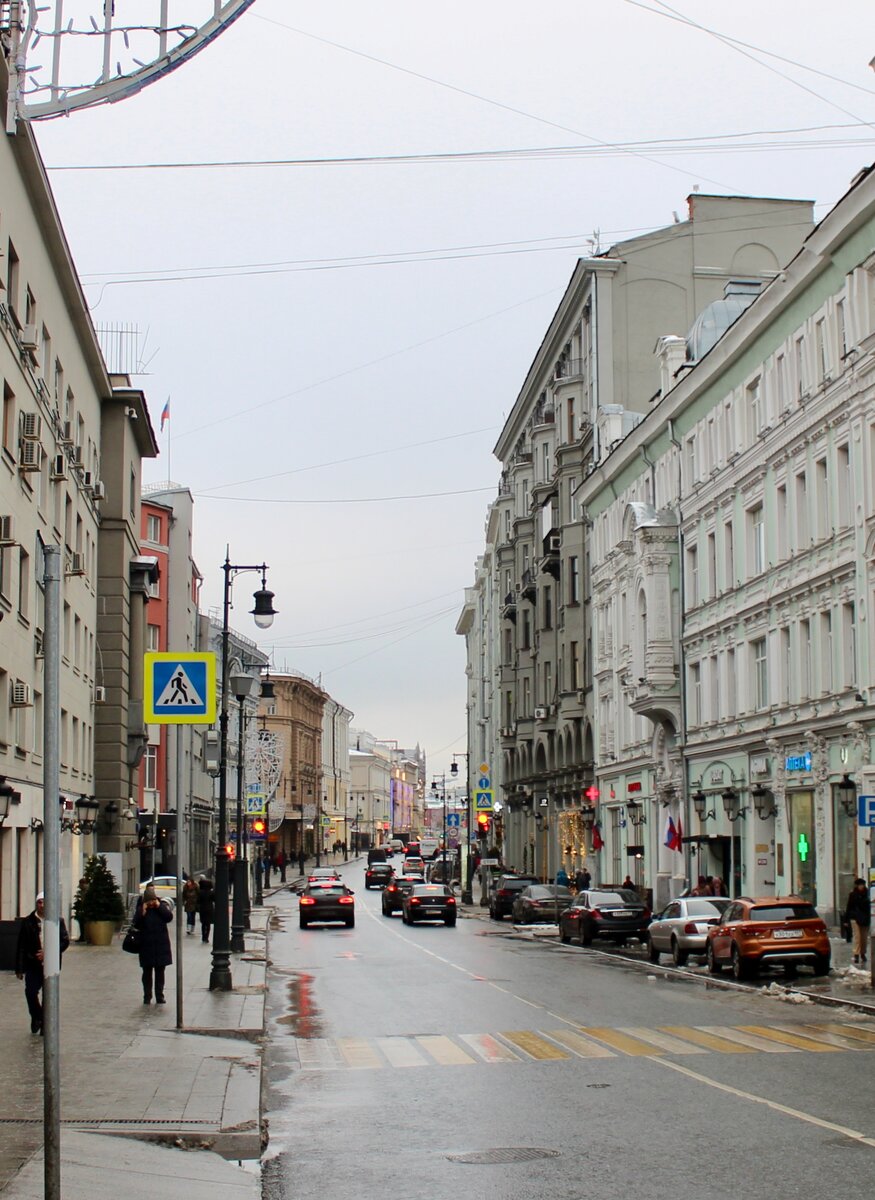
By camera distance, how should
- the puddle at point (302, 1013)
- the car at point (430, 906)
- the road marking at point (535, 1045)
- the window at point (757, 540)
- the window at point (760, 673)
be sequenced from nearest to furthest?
the road marking at point (535, 1045) → the puddle at point (302, 1013) → the window at point (757, 540) → the window at point (760, 673) → the car at point (430, 906)

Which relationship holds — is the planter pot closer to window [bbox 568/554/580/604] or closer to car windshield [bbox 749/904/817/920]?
car windshield [bbox 749/904/817/920]

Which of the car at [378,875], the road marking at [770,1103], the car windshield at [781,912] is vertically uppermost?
the car windshield at [781,912]

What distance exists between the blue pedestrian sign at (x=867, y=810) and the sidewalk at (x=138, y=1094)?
9702 mm

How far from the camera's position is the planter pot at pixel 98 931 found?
37.5 metres

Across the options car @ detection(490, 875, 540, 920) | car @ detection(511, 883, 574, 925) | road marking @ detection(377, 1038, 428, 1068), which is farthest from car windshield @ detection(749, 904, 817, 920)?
car @ detection(490, 875, 540, 920)

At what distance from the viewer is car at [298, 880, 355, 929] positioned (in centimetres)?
5038

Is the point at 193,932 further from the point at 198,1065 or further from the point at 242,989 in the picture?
the point at 198,1065

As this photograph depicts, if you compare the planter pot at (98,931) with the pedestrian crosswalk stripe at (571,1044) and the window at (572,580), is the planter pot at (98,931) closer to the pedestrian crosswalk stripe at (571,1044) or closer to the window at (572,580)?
the pedestrian crosswalk stripe at (571,1044)

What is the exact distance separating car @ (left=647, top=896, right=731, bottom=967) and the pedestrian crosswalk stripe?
37.5 feet

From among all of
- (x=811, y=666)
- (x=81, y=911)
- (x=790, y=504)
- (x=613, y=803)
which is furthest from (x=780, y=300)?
(x=613, y=803)

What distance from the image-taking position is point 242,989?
80.4 feet

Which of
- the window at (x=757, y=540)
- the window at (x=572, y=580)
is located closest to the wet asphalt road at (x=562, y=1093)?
the window at (x=757, y=540)

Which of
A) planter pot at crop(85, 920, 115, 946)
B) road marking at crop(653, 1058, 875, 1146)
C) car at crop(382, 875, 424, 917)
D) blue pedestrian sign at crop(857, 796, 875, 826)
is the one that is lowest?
car at crop(382, 875, 424, 917)

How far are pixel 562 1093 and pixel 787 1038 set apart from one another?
16.7ft
